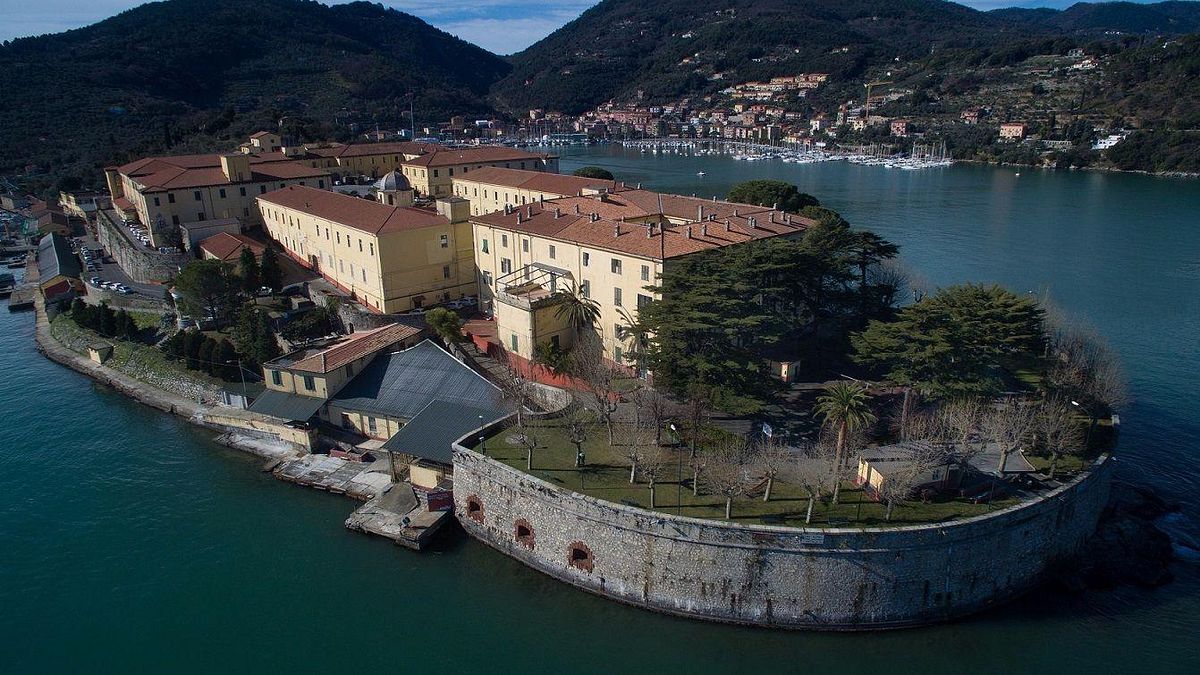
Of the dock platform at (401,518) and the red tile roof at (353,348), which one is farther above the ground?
the red tile roof at (353,348)

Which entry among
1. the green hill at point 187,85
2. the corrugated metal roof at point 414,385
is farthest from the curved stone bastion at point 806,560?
the green hill at point 187,85

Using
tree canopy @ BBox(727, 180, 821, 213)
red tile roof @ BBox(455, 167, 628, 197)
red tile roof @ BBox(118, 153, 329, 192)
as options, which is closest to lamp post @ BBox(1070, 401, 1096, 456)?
tree canopy @ BBox(727, 180, 821, 213)

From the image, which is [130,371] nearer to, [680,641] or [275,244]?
[275,244]

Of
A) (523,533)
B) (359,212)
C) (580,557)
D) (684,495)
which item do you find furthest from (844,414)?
(359,212)

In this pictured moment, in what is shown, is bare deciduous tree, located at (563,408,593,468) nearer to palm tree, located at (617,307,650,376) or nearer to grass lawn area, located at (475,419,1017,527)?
grass lawn area, located at (475,419,1017,527)

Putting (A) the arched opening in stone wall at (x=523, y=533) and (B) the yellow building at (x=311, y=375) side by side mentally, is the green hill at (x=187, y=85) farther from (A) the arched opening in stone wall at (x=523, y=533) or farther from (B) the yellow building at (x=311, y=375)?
(A) the arched opening in stone wall at (x=523, y=533)
